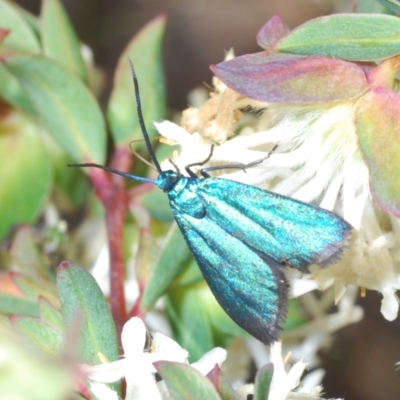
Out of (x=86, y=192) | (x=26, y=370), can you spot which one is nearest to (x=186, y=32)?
(x=86, y=192)

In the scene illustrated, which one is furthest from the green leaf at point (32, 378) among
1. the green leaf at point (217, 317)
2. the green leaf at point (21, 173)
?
the green leaf at point (21, 173)

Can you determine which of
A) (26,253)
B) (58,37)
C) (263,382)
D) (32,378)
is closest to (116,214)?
(26,253)

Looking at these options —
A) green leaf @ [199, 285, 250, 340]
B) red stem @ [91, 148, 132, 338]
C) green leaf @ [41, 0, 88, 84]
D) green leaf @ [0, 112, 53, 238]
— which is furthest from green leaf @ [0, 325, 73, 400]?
green leaf @ [0, 112, 53, 238]

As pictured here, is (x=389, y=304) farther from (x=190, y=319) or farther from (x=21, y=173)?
(x=21, y=173)

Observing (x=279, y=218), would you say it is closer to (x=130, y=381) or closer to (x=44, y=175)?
(x=130, y=381)

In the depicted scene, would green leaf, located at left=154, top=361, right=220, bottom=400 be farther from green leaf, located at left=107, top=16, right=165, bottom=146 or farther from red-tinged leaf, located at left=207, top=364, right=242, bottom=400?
green leaf, located at left=107, top=16, right=165, bottom=146
